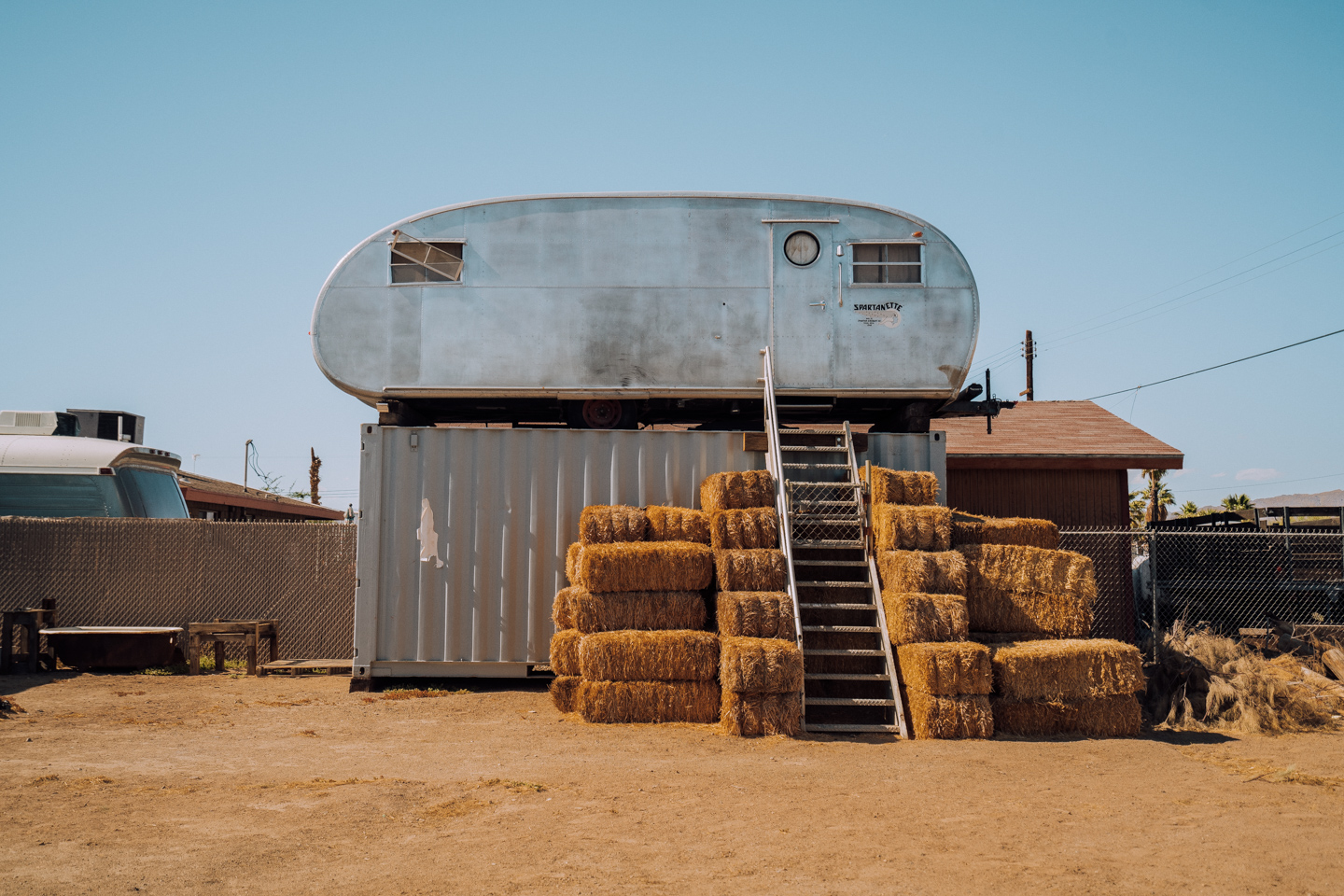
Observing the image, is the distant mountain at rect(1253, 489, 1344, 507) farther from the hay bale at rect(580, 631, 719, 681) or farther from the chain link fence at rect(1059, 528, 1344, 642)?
the hay bale at rect(580, 631, 719, 681)

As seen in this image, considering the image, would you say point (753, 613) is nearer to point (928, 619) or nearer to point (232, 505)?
point (928, 619)

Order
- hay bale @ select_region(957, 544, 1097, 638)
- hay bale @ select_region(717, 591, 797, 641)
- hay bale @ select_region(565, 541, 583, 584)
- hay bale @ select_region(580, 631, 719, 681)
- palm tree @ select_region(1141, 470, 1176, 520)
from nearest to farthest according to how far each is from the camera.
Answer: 1. hay bale @ select_region(717, 591, 797, 641)
2. hay bale @ select_region(580, 631, 719, 681)
3. hay bale @ select_region(957, 544, 1097, 638)
4. hay bale @ select_region(565, 541, 583, 584)
5. palm tree @ select_region(1141, 470, 1176, 520)

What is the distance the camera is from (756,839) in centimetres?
518

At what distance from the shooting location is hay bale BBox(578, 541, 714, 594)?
8.88 metres

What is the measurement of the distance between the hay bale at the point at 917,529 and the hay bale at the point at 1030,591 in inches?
13.5

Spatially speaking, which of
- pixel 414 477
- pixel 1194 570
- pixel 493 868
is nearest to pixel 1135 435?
pixel 1194 570

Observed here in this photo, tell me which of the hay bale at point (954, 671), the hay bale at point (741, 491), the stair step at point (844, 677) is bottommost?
the stair step at point (844, 677)

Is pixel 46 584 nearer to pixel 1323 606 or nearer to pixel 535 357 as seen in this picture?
pixel 535 357

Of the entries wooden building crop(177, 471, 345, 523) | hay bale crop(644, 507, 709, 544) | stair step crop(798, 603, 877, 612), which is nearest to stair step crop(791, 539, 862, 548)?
stair step crop(798, 603, 877, 612)

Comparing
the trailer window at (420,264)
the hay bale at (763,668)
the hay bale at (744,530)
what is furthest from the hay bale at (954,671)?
the trailer window at (420,264)

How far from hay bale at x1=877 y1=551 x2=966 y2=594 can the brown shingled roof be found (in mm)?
5294

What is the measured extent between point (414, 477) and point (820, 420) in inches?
201

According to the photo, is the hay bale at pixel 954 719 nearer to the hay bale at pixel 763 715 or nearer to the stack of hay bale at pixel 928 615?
the stack of hay bale at pixel 928 615

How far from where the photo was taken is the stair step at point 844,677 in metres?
8.37
